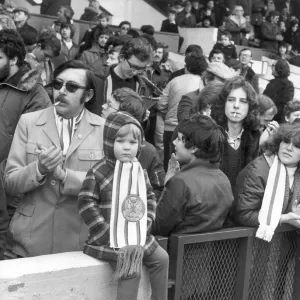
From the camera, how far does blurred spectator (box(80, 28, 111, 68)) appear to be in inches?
414

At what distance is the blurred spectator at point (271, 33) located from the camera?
67.1 feet

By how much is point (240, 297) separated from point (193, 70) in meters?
3.75

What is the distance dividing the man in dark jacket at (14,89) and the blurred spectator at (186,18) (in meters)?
16.0

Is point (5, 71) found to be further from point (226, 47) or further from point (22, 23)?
point (226, 47)

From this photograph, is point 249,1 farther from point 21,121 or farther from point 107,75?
point 21,121

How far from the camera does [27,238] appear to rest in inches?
144

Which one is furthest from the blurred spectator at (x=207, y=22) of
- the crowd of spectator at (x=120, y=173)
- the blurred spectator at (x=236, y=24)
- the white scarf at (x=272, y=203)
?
the white scarf at (x=272, y=203)

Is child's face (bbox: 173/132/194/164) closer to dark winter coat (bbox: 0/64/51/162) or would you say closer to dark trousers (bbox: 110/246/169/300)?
dark trousers (bbox: 110/246/169/300)

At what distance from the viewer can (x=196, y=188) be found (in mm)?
3918

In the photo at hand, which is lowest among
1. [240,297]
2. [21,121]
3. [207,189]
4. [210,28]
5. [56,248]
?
[240,297]

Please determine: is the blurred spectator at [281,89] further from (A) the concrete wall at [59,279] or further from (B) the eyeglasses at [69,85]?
(A) the concrete wall at [59,279]

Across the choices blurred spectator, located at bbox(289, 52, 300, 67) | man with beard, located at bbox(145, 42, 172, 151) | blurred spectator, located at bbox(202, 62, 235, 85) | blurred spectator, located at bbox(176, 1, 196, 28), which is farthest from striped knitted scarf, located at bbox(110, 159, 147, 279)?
blurred spectator, located at bbox(176, 1, 196, 28)

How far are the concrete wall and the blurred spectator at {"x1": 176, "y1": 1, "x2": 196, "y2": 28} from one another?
1702 cm

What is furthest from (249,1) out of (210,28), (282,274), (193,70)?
(282,274)
